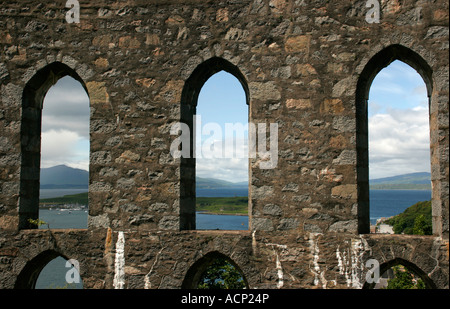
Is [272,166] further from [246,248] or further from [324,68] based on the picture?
[324,68]

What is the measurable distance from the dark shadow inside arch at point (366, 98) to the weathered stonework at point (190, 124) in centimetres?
2

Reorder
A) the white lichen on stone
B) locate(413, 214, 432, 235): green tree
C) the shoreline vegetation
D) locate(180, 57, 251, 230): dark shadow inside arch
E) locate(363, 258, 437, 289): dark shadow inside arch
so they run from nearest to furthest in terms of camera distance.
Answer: locate(363, 258, 437, 289): dark shadow inside arch < the white lichen on stone < locate(180, 57, 251, 230): dark shadow inside arch < locate(413, 214, 432, 235): green tree < the shoreline vegetation

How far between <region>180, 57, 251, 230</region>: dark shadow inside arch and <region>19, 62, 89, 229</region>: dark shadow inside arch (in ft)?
5.01

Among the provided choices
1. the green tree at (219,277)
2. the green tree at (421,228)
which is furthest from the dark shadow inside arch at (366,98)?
the green tree at (421,228)

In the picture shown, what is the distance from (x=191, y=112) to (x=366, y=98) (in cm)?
231

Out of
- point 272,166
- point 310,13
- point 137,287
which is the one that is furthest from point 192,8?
point 137,287

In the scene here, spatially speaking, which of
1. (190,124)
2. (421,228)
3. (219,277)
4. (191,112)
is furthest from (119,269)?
(421,228)

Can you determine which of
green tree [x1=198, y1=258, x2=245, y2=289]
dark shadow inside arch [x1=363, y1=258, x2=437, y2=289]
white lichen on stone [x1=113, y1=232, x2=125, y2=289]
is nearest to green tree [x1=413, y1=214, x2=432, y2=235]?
green tree [x1=198, y1=258, x2=245, y2=289]

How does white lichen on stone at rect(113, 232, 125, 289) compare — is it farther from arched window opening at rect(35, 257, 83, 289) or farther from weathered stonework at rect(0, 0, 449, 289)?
arched window opening at rect(35, 257, 83, 289)

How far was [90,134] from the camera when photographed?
17.9 ft

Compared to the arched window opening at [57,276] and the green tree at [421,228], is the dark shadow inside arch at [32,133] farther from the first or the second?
the green tree at [421,228]

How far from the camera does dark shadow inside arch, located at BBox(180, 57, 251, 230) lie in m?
5.34

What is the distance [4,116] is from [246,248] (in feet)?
12.3

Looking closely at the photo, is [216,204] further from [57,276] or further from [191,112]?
[191,112]
